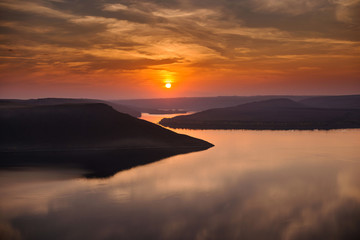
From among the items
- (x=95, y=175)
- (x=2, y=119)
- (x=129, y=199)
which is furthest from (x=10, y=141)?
(x=129, y=199)

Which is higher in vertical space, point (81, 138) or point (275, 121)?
point (275, 121)

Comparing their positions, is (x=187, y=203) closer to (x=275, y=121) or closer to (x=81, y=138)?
(x=81, y=138)

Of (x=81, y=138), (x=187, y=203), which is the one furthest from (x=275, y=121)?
(x=187, y=203)

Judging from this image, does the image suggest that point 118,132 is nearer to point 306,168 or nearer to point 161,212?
point 306,168

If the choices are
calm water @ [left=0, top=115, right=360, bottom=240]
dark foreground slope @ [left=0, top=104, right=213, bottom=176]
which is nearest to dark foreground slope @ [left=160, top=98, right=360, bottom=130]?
dark foreground slope @ [left=0, top=104, right=213, bottom=176]

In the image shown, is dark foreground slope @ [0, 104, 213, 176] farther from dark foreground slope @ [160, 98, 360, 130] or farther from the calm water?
dark foreground slope @ [160, 98, 360, 130]
